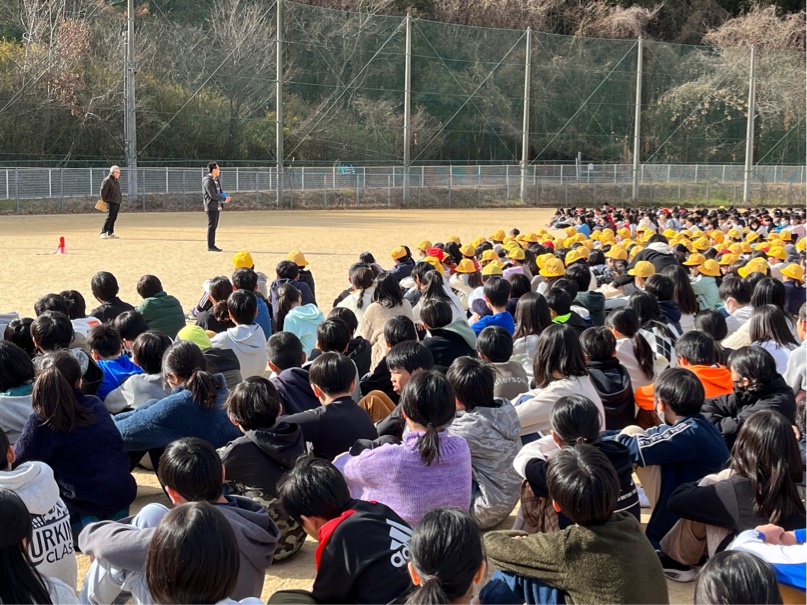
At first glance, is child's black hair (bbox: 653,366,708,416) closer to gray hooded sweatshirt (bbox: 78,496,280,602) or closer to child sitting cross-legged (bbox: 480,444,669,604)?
child sitting cross-legged (bbox: 480,444,669,604)

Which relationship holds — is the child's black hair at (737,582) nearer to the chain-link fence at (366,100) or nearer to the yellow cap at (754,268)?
the yellow cap at (754,268)

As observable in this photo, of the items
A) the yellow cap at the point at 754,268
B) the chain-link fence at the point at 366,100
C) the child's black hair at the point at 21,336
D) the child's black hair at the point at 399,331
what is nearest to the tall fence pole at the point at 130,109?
the chain-link fence at the point at 366,100

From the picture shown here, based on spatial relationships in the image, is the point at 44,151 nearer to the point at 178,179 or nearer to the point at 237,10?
the point at 178,179

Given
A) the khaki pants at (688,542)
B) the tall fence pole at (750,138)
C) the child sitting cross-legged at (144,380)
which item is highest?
the tall fence pole at (750,138)

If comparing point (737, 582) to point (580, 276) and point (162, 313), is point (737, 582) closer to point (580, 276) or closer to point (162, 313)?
point (162, 313)

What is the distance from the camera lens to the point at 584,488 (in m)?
3.00

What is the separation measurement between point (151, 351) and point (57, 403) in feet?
3.48

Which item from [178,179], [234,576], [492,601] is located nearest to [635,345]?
[492,601]

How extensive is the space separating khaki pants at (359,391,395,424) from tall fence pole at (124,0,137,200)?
25620 mm

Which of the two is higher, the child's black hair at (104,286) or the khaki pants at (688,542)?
the child's black hair at (104,286)

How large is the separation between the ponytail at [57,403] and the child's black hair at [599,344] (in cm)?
268

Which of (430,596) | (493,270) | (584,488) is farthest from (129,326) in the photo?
(430,596)

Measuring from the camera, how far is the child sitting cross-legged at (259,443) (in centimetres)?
414

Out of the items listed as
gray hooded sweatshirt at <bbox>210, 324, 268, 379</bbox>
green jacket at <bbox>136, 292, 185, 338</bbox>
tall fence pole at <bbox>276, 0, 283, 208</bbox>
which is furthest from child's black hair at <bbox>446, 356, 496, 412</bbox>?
tall fence pole at <bbox>276, 0, 283, 208</bbox>
